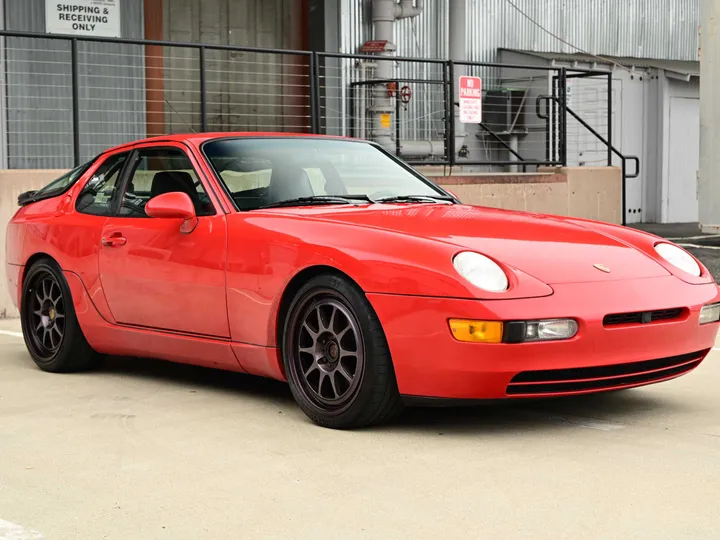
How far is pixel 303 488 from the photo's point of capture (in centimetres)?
395

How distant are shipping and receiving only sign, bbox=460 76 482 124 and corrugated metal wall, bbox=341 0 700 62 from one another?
284cm

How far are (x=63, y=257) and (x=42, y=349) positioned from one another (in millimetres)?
555

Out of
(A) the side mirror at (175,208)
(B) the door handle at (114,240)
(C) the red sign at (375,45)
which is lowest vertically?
(B) the door handle at (114,240)

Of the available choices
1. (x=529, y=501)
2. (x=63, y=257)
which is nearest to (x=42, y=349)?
(x=63, y=257)

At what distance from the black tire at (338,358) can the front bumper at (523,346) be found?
7 centimetres

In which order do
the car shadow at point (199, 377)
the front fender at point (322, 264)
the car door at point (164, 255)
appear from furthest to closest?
the car shadow at point (199, 377)
the car door at point (164, 255)
the front fender at point (322, 264)

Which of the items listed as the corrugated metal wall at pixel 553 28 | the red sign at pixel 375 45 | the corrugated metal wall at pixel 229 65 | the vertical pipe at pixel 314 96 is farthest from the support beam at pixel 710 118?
the corrugated metal wall at pixel 229 65

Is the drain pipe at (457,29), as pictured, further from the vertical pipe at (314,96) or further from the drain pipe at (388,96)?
the vertical pipe at (314,96)

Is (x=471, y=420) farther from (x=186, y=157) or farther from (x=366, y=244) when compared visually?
(x=186, y=157)

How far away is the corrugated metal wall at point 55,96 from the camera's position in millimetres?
13867

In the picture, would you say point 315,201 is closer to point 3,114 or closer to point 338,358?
point 338,358

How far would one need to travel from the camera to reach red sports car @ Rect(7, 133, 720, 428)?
457 centimetres

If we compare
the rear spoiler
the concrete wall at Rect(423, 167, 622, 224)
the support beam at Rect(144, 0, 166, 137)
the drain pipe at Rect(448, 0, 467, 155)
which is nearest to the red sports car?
the rear spoiler

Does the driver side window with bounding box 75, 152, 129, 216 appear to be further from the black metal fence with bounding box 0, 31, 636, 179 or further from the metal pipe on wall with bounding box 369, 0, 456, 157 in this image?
the metal pipe on wall with bounding box 369, 0, 456, 157
